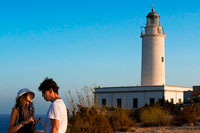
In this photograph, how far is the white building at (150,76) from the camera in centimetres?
2941

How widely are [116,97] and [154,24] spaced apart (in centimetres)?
→ 779

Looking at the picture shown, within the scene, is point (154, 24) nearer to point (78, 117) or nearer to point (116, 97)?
point (116, 97)

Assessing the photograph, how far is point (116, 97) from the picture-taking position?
3106cm

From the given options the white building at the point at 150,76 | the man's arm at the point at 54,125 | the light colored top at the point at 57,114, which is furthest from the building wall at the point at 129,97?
the man's arm at the point at 54,125

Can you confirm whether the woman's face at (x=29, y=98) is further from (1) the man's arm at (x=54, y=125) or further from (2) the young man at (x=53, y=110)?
(1) the man's arm at (x=54, y=125)

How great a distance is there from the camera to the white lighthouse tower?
29.9 meters

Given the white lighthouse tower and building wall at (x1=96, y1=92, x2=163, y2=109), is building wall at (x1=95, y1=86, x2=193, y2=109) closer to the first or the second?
building wall at (x1=96, y1=92, x2=163, y2=109)

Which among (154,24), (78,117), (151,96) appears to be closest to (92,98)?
(78,117)

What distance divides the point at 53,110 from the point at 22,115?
0.69 meters

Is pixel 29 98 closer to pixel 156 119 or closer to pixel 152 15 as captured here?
pixel 156 119

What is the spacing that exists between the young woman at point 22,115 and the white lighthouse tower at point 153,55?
26215 millimetres

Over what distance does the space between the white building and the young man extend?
25554 mm

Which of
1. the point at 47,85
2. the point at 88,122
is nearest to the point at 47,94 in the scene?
the point at 47,85

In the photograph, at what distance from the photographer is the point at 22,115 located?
4.21 m
